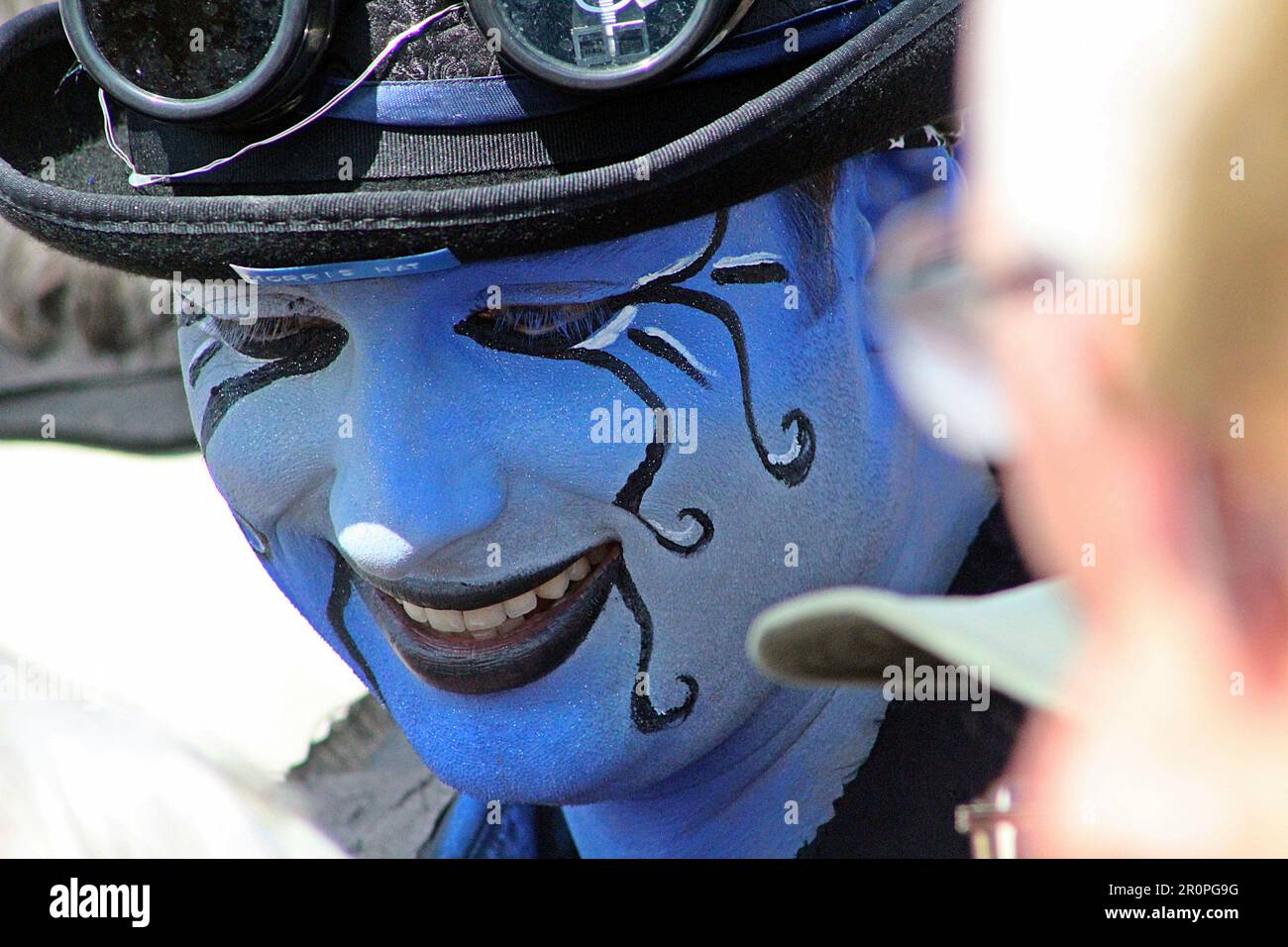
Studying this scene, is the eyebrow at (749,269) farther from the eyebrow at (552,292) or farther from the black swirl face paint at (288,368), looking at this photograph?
the black swirl face paint at (288,368)

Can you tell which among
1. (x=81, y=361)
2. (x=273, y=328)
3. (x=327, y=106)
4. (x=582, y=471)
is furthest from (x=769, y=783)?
(x=81, y=361)

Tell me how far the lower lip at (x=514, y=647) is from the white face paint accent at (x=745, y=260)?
267 millimetres

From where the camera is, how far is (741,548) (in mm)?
1426

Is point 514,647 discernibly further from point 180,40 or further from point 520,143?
point 180,40

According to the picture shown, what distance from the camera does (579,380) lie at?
1.35 m

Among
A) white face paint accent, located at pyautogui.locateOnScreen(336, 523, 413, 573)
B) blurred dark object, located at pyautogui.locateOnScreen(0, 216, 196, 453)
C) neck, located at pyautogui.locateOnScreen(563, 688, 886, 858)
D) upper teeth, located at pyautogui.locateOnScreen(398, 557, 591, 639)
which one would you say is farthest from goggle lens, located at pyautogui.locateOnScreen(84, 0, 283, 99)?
blurred dark object, located at pyautogui.locateOnScreen(0, 216, 196, 453)

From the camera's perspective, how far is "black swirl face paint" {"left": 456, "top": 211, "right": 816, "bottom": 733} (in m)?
1.35

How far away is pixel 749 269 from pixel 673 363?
4.1 inches

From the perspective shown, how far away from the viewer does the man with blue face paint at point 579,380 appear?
1.24m

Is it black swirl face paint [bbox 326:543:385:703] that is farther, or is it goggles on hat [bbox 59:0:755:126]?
black swirl face paint [bbox 326:543:385:703]

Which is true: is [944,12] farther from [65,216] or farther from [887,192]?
[65,216]
